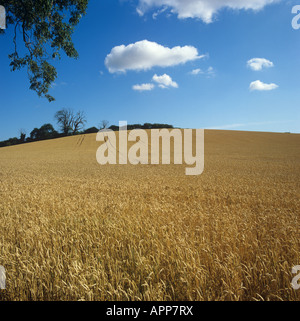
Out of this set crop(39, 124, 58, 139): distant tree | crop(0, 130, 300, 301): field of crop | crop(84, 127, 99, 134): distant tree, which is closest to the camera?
crop(0, 130, 300, 301): field of crop

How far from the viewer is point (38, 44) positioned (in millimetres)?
11500

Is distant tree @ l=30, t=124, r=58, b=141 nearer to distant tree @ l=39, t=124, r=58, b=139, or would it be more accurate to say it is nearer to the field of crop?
distant tree @ l=39, t=124, r=58, b=139

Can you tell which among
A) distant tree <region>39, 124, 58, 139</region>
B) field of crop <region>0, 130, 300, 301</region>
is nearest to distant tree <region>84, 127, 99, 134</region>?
distant tree <region>39, 124, 58, 139</region>

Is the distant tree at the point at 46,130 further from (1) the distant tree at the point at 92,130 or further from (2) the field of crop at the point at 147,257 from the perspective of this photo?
(2) the field of crop at the point at 147,257

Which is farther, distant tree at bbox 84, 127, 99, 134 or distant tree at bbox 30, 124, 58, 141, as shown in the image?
distant tree at bbox 30, 124, 58, 141

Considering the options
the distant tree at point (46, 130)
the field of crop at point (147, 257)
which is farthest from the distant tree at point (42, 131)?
the field of crop at point (147, 257)

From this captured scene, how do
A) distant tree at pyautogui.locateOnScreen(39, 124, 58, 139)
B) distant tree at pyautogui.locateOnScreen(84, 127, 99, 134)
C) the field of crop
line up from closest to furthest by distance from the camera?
the field of crop, distant tree at pyautogui.locateOnScreen(84, 127, 99, 134), distant tree at pyautogui.locateOnScreen(39, 124, 58, 139)

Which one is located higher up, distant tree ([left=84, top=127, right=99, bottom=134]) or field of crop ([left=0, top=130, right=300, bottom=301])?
distant tree ([left=84, top=127, right=99, bottom=134])

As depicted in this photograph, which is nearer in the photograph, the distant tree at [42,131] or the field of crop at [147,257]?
the field of crop at [147,257]

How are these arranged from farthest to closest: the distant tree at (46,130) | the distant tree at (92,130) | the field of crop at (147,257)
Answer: the distant tree at (46,130)
the distant tree at (92,130)
the field of crop at (147,257)

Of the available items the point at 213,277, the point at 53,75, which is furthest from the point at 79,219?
the point at 53,75
